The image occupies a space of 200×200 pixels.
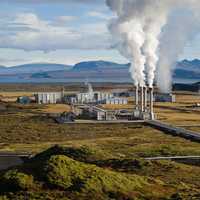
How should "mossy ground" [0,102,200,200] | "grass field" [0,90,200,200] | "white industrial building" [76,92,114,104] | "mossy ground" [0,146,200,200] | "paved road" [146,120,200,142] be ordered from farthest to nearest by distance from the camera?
1. "white industrial building" [76,92,114,104]
2. "paved road" [146,120,200,142]
3. "grass field" [0,90,200,200]
4. "mossy ground" [0,102,200,200]
5. "mossy ground" [0,146,200,200]

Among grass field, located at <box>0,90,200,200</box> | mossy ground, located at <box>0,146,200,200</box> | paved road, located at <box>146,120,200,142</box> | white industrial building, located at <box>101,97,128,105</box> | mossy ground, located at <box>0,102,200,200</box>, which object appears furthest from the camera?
white industrial building, located at <box>101,97,128,105</box>

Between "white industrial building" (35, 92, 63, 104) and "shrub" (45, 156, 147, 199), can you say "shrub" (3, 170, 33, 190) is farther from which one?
"white industrial building" (35, 92, 63, 104)

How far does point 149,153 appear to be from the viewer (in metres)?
48.8

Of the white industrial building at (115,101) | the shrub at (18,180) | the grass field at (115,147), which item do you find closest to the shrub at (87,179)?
the grass field at (115,147)

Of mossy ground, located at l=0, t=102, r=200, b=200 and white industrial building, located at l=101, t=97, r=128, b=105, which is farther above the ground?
white industrial building, located at l=101, t=97, r=128, b=105

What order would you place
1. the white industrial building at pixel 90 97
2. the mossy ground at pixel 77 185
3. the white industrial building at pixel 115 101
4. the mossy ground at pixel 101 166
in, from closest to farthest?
the mossy ground at pixel 77 185, the mossy ground at pixel 101 166, the white industrial building at pixel 115 101, the white industrial building at pixel 90 97

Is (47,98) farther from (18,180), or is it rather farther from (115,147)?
(18,180)

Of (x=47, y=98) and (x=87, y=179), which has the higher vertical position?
(x=47, y=98)

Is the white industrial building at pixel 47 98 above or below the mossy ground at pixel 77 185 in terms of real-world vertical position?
above

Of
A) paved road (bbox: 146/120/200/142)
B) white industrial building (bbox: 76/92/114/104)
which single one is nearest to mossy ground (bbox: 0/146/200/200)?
paved road (bbox: 146/120/200/142)

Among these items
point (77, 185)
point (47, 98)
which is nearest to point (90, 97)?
point (47, 98)

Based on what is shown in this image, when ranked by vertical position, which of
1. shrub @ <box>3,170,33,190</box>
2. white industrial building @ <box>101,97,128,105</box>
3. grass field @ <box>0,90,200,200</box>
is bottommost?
grass field @ <box>0,90,200,200</box>

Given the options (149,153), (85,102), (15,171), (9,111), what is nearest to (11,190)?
(15,171)

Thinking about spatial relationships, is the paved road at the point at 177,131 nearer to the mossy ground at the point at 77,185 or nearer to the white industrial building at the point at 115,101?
the mossy ground at the point at 77,185
